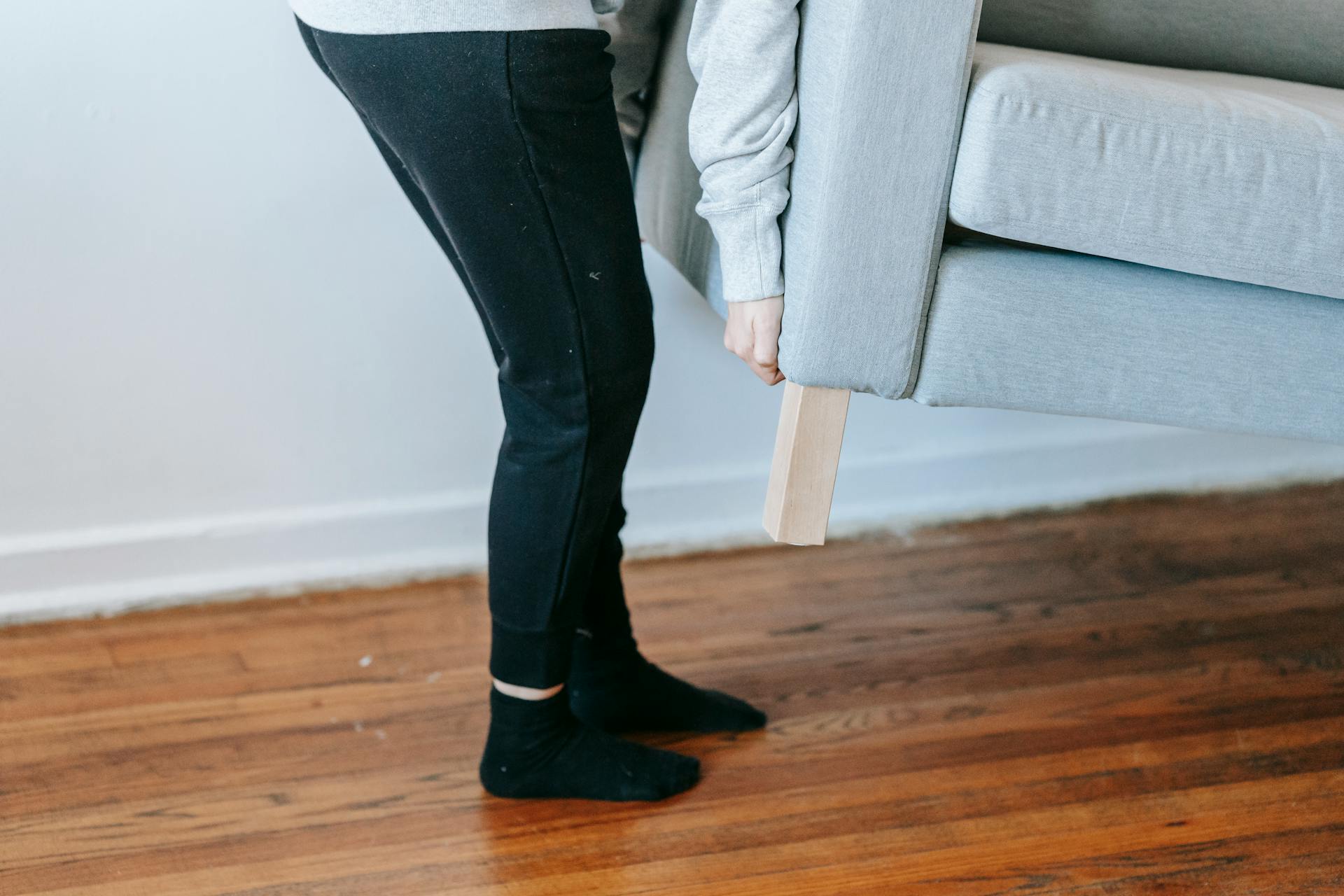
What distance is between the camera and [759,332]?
31.7 inches

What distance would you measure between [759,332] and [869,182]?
→ 136 mm

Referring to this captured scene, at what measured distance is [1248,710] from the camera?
1.11 metres

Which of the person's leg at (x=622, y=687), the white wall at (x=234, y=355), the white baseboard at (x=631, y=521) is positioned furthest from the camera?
the white baseboard at (x=631, y=521)

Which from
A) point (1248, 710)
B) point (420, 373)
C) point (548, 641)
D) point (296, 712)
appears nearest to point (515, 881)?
point (548, 641)

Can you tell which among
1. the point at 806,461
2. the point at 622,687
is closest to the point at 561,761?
the point at 622,687

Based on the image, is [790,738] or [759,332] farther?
[790,738]

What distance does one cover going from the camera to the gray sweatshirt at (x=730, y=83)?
0.68 metres

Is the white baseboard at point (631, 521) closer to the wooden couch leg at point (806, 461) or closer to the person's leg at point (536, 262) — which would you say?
the person's leg at point (536, 262)

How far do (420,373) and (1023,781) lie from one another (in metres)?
0.80

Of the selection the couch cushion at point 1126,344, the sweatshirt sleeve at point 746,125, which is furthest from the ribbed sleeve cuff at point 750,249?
the couch cushion at point 1126,344

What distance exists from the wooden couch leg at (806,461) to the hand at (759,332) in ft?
0.08

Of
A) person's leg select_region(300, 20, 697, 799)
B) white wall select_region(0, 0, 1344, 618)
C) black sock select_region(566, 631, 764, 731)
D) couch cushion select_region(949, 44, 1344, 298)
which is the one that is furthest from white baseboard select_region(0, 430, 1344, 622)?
couch cushion select_region(949, 44, 1344, 298)

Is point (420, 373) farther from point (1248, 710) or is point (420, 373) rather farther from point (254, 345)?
point (1248, 710)

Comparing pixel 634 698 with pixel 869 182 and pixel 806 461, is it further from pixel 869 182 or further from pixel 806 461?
pixel 869 182
